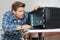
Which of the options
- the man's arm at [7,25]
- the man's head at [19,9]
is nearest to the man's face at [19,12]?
the man's head at [19,9]

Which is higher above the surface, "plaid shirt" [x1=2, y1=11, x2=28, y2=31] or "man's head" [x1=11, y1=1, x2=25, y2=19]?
"man's head" [x1=11, y1=1, x2=25, y2=19]

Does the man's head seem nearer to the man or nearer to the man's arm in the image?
the man

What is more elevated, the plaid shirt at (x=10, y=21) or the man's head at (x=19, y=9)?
the man's head at (x=19, y=9)

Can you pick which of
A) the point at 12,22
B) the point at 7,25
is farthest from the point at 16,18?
the point at 7,25

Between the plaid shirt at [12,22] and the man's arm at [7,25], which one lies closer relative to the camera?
the man's arm at [7,25]

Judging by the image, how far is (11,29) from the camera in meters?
1.75

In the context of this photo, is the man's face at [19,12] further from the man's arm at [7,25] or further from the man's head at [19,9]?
the man's arm at [7,25]

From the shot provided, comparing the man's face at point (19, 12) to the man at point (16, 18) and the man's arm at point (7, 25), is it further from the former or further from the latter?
the man's arm at point (7, 25)

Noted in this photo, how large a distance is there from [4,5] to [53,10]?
4.14ft

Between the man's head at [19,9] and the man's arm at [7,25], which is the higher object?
the man's head at [19,9]

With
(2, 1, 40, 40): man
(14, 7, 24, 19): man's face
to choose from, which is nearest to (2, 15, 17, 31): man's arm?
(2, 1, 40, 40): man

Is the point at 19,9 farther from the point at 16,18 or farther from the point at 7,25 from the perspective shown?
the point at 7,25

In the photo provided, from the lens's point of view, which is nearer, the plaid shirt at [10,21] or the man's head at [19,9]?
the plaid shirt at [10,21]

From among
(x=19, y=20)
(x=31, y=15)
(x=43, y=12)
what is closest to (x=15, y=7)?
(x=19, y=20)
